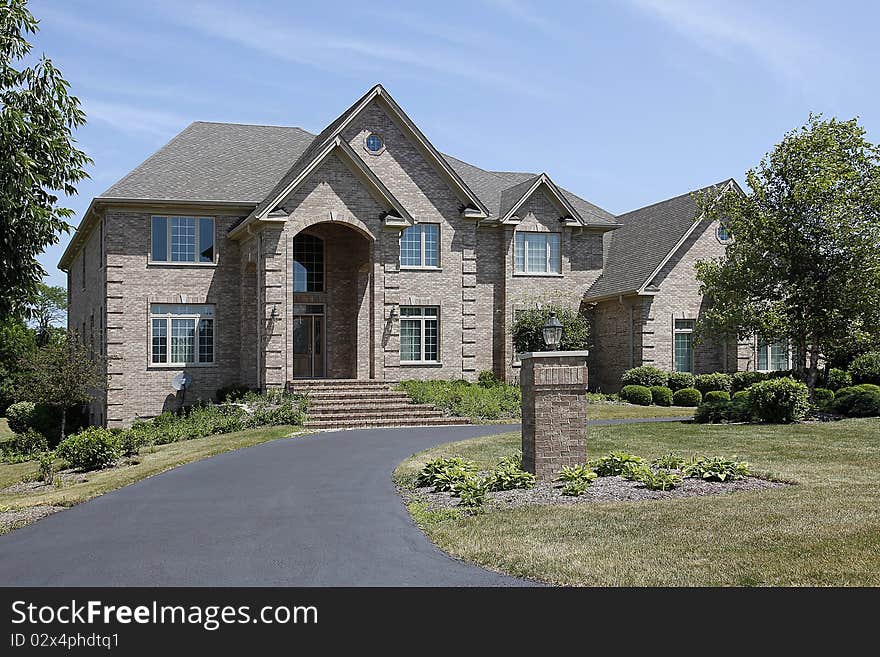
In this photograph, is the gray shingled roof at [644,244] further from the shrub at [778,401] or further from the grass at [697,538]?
the grass at [697,538]

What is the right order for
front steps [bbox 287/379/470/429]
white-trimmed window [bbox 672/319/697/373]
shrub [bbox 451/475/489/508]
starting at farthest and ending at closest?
white-trimmed window [bbox 672/319/697/373] → front steps [bbox 287/379/470/429] → shrub [bbox 451/475/489/508]

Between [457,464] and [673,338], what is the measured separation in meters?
21.5

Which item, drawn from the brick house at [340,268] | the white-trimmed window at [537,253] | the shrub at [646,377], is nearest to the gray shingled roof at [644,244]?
the brick house at [340,268]

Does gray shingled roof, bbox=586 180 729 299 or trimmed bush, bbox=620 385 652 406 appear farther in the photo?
gray shingled roof, bbox=586 180 729 299

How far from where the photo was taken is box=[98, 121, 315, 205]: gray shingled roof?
29.2m

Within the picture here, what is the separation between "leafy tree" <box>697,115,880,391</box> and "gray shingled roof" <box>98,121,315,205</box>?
51.8 feet

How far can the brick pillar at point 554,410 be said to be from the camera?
12.6 metres

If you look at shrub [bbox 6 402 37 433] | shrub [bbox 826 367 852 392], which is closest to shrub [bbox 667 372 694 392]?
shrub [bbox 826 367 852 392]

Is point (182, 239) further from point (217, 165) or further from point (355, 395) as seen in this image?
point (355, 395)

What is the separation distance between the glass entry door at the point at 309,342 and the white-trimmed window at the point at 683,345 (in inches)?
517

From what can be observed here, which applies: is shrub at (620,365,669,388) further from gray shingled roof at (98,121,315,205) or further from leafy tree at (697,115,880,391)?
gray shingled roof at (98,121,315,205)

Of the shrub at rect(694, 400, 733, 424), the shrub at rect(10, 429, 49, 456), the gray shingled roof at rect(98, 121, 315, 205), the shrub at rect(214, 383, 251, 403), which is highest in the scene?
the gray shingled roof at rect(98, 121, 315, 205)

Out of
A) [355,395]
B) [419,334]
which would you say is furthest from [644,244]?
[355,395]
